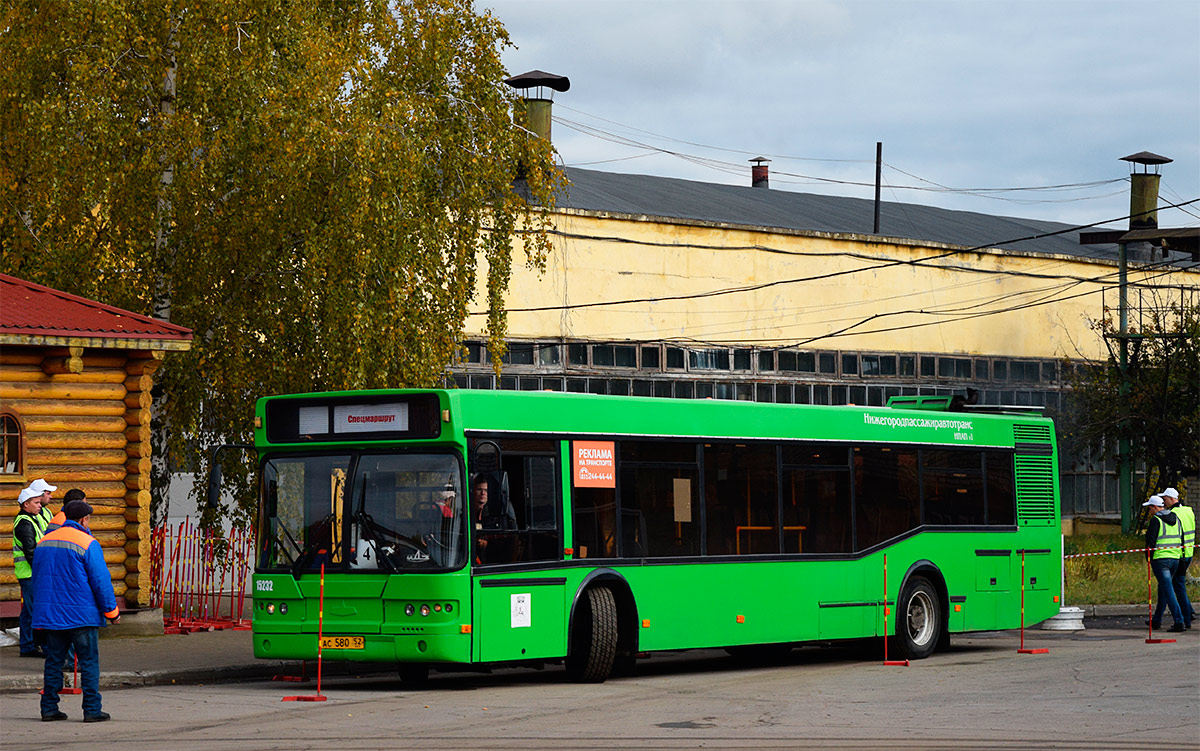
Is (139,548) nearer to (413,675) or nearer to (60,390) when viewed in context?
(60,390)

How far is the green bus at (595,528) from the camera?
14859 millimetres

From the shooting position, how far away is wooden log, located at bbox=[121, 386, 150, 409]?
1994cm

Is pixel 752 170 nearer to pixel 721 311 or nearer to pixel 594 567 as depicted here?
pixel 721 311

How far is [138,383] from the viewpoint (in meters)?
19.9

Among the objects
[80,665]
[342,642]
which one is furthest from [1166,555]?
[80,665]

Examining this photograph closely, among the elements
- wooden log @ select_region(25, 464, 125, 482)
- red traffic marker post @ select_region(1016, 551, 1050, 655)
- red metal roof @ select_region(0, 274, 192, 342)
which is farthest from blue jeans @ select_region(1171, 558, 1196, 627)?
wooden log @ select_region(25, 464, 125, 482)

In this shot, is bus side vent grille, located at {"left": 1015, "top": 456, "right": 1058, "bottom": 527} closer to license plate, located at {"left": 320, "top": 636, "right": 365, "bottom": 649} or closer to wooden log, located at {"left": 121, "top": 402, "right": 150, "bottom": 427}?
license plate, located at {"left": 320, "top": 636, "right": 365, "bottom": 649}

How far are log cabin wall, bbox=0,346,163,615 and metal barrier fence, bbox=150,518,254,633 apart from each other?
43.1 inches

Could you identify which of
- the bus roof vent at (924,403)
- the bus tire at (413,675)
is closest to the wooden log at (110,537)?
the bus tire at (413,675)

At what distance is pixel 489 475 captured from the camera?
15.0 meters

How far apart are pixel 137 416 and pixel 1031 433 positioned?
10473mm

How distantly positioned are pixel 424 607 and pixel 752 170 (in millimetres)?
43178

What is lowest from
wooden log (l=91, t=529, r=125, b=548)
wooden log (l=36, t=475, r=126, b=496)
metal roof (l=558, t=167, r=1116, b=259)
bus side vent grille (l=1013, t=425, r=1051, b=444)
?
wooden log (l=91, t=529, r=125, b=548)

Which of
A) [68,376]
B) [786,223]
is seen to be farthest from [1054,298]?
[68,376]
